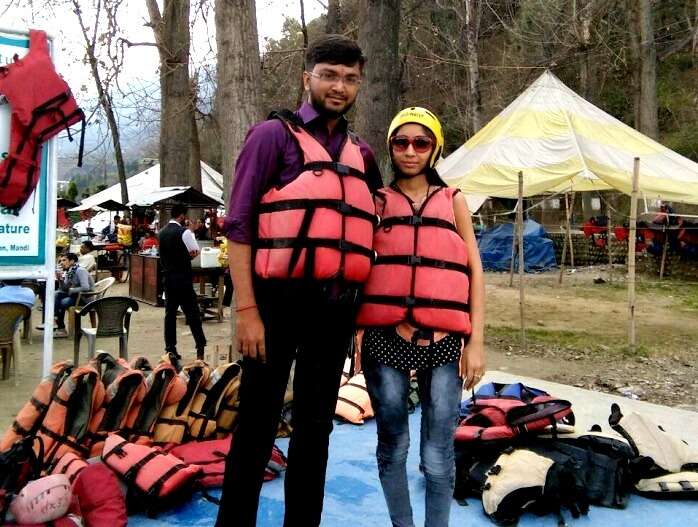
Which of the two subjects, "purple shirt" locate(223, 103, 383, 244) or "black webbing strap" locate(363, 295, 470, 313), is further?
"black webbing strap" locate(363, 295, 470, 313)

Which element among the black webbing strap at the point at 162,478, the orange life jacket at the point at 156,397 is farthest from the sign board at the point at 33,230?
the black webbing strap at the point at 162,478

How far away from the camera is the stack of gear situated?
3.50 metres

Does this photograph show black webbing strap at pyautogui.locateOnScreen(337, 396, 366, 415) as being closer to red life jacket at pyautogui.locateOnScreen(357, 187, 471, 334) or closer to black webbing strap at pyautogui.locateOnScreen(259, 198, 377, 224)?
red life jacket at pyautogui.locateOnScreen(357, 187, 471, 334)

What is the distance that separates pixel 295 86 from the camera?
40.3 ft

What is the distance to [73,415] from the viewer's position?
3.65m

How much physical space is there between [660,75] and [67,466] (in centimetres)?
2848

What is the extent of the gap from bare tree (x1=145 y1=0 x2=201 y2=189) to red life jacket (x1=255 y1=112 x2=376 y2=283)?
8.82 meters

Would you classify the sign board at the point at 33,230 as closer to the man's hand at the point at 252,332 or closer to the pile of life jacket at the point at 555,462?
the man's hand at the point at 252,332

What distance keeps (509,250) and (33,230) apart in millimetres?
15603

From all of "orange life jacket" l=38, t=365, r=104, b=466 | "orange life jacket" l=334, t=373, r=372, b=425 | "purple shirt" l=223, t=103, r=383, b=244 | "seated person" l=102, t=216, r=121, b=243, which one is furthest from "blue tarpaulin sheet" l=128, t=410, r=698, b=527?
"seated person" l=102, t=216, r=121, b=243

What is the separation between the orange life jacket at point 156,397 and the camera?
3.77 m

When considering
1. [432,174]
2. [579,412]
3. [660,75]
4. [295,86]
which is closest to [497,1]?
[660,75]

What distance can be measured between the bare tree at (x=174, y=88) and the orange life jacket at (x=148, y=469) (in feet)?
26.5

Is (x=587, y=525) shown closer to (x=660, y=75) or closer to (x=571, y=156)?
(x=571, y=156)
